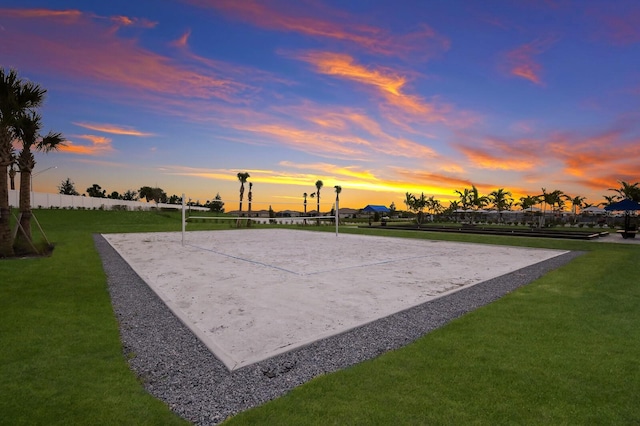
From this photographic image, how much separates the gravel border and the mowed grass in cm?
17

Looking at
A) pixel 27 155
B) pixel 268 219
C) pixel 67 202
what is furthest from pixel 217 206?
pixel 27 155

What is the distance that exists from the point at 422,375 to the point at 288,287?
151 inches

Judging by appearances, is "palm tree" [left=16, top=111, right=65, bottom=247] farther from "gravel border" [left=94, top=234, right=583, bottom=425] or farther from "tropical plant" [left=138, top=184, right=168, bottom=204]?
"tropical plant" [left=138, top=184, right=168, bottom=204]

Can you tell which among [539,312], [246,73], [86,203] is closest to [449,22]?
[246,73]

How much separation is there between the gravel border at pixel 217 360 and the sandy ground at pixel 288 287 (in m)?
0.16

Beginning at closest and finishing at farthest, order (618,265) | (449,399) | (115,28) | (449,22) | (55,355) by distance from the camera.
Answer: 1. (449,399)
2. (55,355)
3. (618,265)
4. (115,28)
5. (449,22)

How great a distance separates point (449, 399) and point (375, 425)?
736 mm

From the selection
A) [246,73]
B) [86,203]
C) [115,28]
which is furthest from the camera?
[86,203]

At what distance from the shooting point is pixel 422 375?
9.76 ft

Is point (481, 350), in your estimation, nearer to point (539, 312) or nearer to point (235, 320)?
point (539, 312)

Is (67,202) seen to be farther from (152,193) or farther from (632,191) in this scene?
(632,191)

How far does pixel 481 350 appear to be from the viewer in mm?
3541

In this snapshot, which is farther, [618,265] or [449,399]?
[618,265]

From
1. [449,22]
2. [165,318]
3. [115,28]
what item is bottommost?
[165,318]
